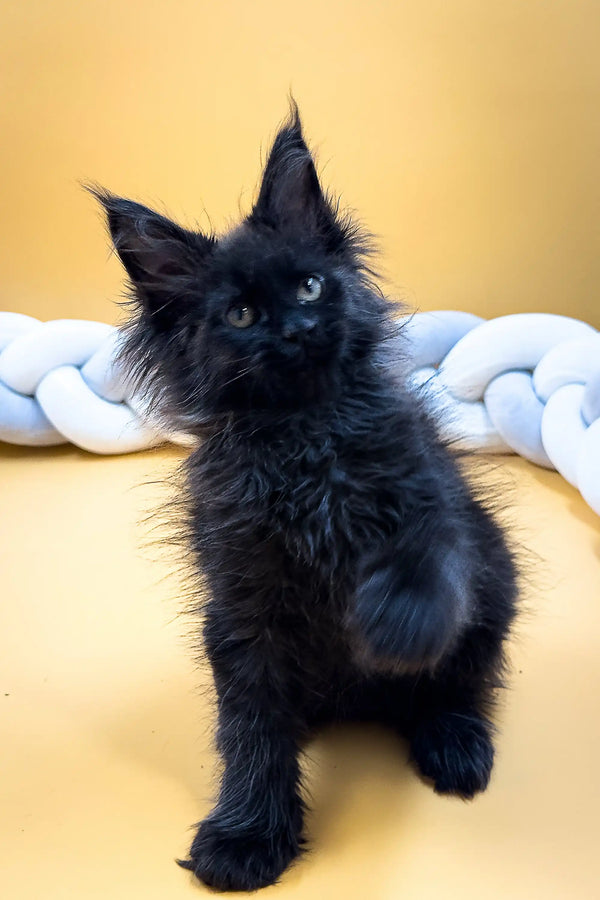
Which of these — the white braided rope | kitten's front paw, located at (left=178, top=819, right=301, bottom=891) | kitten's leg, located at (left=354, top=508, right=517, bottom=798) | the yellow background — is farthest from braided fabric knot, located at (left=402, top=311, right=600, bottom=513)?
kitten's front paw, located at (left=178, top=819, right=301, bottom=891)

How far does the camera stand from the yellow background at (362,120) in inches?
70.4

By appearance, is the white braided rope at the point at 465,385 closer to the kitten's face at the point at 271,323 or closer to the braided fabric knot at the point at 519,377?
the braided fabric knot at the point at 519,377

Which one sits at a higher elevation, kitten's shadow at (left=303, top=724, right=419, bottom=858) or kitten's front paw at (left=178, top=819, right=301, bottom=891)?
kitten's front paw at (left=178, top=819, right=301, bottom=891)

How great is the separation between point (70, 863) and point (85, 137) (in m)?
1.53

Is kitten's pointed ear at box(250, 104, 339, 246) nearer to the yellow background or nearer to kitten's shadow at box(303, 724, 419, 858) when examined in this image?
kitten's shadow at box(303, 724, 419, 858)

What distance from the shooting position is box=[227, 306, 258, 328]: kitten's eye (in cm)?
75

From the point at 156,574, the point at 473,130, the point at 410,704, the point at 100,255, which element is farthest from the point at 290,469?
the point at 100,255

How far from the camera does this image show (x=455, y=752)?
2.87 ft

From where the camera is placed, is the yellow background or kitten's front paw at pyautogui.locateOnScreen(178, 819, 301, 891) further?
the yellow background

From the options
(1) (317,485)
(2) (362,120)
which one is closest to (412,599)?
(1) (317,485)

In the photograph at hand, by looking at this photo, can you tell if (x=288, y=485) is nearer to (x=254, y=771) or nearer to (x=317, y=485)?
(x=317, y=485)

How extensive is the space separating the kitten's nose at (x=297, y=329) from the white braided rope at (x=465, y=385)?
505mm

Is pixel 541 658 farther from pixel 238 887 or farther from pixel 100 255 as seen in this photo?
pixel 100 255

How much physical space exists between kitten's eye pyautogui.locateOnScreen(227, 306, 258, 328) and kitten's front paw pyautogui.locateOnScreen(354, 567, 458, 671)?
0.22m
